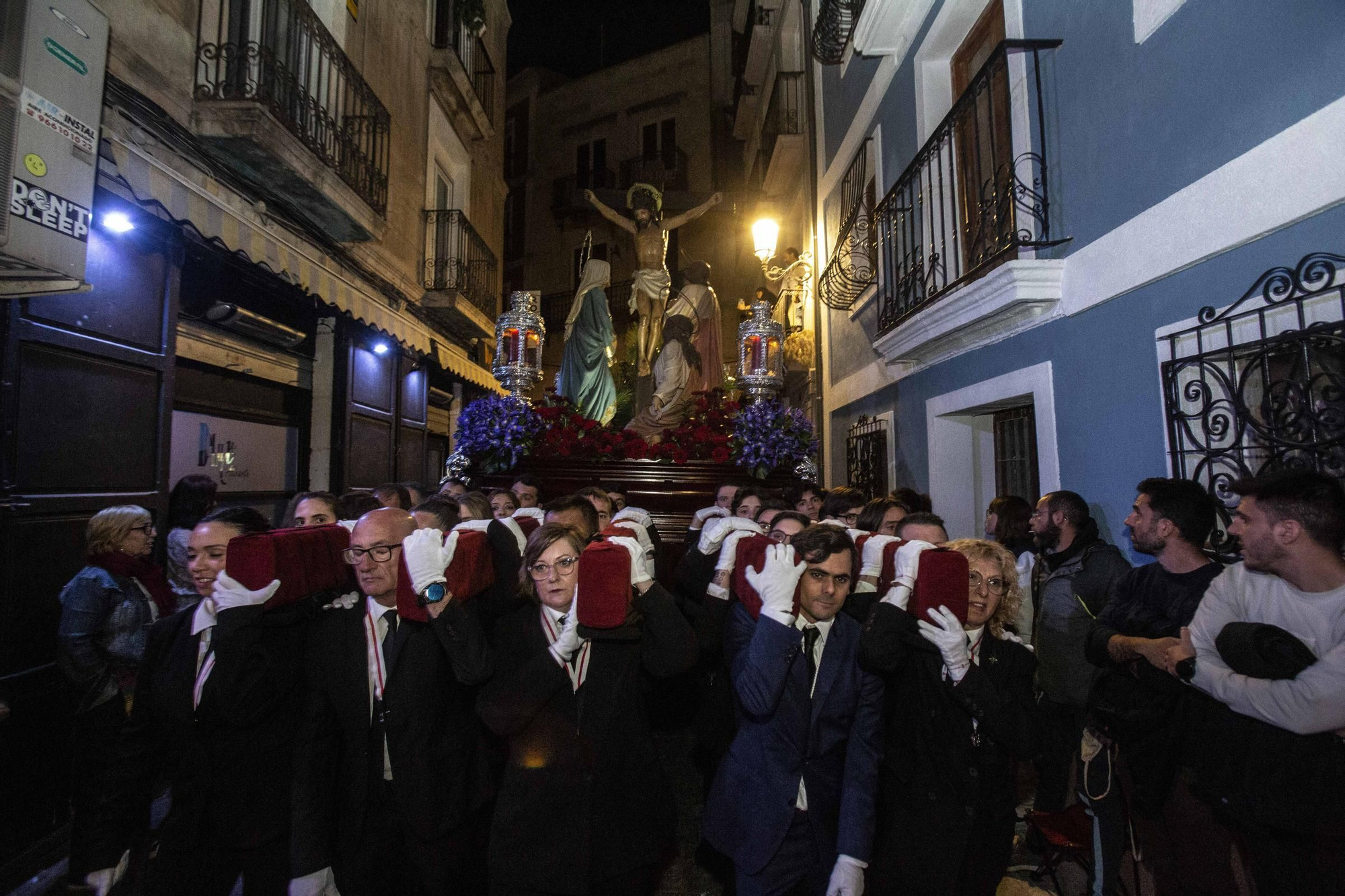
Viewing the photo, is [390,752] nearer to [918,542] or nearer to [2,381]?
[918,542]

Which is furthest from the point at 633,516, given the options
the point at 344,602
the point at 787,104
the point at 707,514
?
the point at 787,104

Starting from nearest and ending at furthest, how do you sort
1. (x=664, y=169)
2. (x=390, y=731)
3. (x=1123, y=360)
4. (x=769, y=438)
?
(x=390, y=731) < (x=1123, y=360) < (x=769, y=438) < (x=664, y=169)

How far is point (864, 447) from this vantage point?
25.5ft

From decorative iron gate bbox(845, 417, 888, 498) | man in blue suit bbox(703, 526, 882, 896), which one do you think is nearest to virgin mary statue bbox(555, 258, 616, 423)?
decorative iron gate bbox(845, 417, 888, 498)

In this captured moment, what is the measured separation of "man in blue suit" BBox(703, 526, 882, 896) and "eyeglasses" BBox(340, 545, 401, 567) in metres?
1.31

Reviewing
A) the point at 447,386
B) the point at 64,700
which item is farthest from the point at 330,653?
the point at 447,386

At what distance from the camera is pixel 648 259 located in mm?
8367

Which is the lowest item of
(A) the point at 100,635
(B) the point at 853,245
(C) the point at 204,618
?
(A) the point at 100,635

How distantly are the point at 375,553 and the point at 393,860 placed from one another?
109cm

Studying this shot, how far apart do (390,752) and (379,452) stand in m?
8.69

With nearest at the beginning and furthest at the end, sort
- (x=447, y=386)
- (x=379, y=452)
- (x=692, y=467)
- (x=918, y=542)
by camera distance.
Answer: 1. (x=918, y=542)
2. (x=692, y=467)
3. (x=379, y=452)
4. (x=447, y=386)

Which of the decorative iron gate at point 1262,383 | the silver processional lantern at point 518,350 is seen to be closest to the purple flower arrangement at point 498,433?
the silver processional lantern at point 518,350

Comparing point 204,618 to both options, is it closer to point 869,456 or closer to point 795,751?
point 795,751

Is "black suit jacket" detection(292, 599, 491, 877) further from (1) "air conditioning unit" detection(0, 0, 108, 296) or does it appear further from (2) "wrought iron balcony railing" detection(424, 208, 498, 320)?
(2) "wrought iron balcony railing" detection(424, 208, 498, 320)
